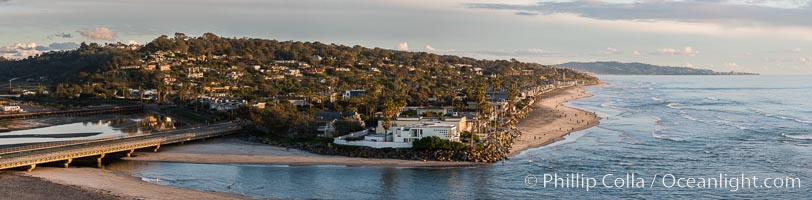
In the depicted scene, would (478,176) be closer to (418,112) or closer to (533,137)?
(533,137)

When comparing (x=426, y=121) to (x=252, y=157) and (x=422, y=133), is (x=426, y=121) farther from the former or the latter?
(x=252, y=157)

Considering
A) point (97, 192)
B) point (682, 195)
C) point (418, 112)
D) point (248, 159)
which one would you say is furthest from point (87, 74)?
point (682, 195)

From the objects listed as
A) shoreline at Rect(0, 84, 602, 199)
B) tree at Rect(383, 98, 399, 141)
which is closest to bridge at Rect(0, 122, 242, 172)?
shoreline at Rect(0, 84, 602, 199)

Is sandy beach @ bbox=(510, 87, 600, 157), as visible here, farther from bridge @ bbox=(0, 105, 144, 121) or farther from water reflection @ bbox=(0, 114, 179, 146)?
bridge @ bbox=(0, 105, 144, 121)

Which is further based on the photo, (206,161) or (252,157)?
(252,157)

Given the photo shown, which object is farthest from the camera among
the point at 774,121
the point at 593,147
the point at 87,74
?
the point at 87,74

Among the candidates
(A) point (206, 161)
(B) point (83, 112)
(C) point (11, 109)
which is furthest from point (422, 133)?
(C) point (11, 109)

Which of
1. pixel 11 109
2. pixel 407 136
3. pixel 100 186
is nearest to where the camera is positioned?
pixel 100 186

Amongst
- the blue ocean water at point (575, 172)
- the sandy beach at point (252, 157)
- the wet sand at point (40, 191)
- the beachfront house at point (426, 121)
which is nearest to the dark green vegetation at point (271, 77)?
the beachfront house at point (426, 121)

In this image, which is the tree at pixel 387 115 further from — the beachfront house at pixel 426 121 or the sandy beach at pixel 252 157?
the sandy beach at pixel 252 157
